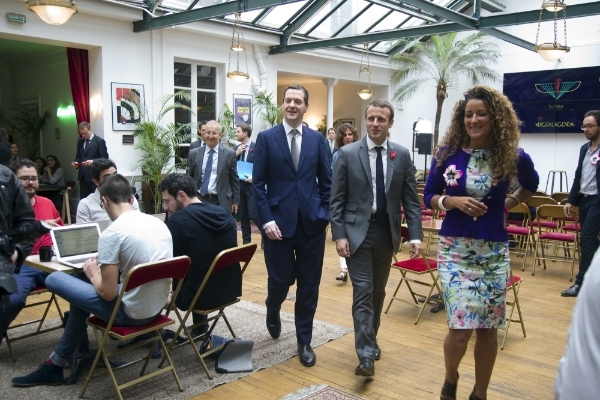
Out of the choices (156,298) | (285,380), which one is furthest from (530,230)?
(156,298)

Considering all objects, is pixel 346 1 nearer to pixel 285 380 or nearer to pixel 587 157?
pixel 587 157

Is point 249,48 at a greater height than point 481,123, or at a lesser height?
greater

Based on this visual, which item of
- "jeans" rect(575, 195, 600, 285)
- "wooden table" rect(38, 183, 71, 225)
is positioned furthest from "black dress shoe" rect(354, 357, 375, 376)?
"wooden table" rect(38, 183, 71, 225)

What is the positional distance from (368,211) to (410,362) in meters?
1.20

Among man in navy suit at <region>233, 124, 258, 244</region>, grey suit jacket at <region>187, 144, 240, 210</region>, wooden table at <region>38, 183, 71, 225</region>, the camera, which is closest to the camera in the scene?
the camera

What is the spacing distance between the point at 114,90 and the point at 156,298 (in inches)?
289

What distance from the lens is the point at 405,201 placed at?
3.63 meters

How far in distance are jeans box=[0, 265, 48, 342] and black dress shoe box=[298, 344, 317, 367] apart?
5.85 ft

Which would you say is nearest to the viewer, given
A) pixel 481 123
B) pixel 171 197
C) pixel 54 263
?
pixel 481 123

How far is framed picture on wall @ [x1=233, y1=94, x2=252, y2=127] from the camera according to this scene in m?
11.7

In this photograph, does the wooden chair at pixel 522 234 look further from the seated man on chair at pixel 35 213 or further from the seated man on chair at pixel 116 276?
the seated man on chair at pixel 35 213

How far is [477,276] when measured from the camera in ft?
9.01

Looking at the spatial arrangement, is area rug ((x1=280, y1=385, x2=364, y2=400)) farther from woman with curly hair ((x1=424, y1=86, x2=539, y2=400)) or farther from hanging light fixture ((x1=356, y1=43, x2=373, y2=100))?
hanging light fixture ((x1=356, y1=43, x2=373, y2=100))

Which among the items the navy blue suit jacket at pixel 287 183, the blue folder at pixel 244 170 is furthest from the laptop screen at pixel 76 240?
the blue folder at pixel 244 170
